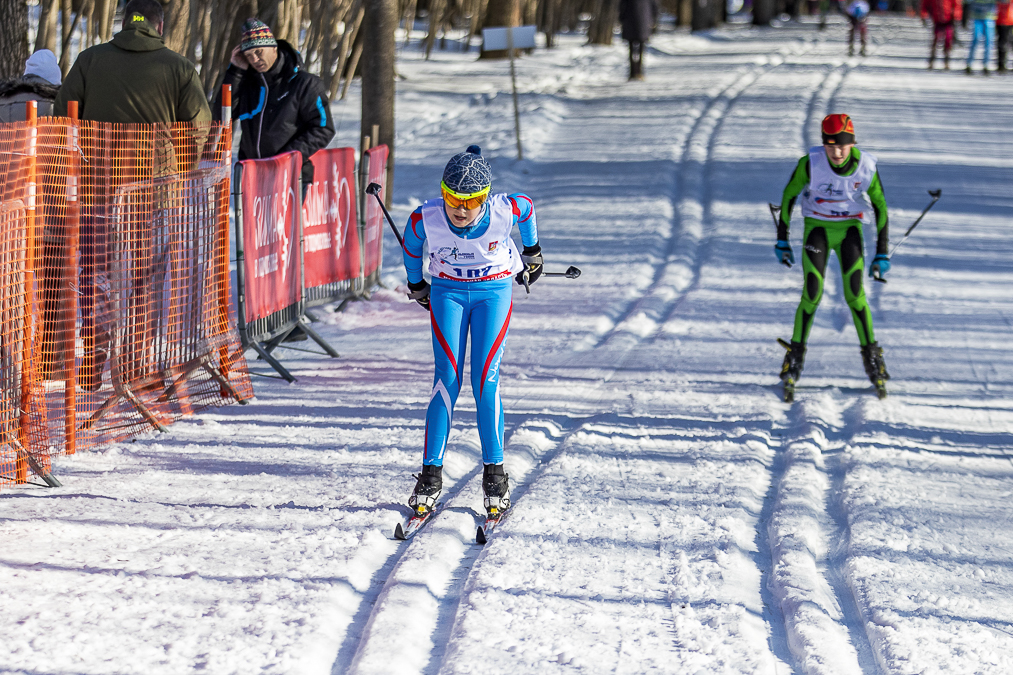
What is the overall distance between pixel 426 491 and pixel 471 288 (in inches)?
41.6

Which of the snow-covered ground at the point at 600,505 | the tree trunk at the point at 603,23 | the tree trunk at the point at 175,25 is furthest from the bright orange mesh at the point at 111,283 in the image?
the tree trunk at the point at 603,23

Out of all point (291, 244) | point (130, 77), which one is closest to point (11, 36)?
point (130, 77)

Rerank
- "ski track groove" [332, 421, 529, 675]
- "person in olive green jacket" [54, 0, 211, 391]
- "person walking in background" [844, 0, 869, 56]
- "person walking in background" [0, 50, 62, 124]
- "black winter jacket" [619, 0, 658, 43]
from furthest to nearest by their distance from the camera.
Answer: "person walking in background" [844, 0, 869, 56], "black winter jacket" [619, 0, 658, 43], "person walking in background" [0, 50, 62, 124], "person in olive green jacket" [54, 0, 211, 391], "ski track groove" [332, 421, 529, 675]

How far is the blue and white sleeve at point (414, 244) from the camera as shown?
17.8ft

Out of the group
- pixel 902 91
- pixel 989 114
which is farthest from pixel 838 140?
pixel 902 91

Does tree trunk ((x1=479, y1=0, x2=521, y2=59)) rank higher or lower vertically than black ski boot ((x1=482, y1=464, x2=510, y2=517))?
higher

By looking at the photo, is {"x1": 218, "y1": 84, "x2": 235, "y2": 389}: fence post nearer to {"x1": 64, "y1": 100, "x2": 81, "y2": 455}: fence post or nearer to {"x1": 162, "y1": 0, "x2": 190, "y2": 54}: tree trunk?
{"x1": 64, "y1": 100, "x2": 81, "y2": 455}: fence post

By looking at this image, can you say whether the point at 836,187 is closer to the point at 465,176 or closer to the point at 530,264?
the point at 530,264

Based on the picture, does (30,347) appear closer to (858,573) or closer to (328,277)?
(328,277)

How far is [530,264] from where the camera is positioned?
5566mm

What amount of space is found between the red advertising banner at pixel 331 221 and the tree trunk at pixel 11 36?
3.14 meters

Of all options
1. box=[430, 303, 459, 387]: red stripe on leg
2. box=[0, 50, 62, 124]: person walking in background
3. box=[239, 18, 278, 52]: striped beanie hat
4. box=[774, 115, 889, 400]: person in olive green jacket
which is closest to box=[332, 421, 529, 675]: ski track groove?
box=[430, 303, 459, 387]: red stripe on leg

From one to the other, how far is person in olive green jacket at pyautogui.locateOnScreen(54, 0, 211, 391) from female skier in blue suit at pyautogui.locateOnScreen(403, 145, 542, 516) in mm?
2221

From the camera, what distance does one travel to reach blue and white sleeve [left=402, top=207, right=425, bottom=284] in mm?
5426
